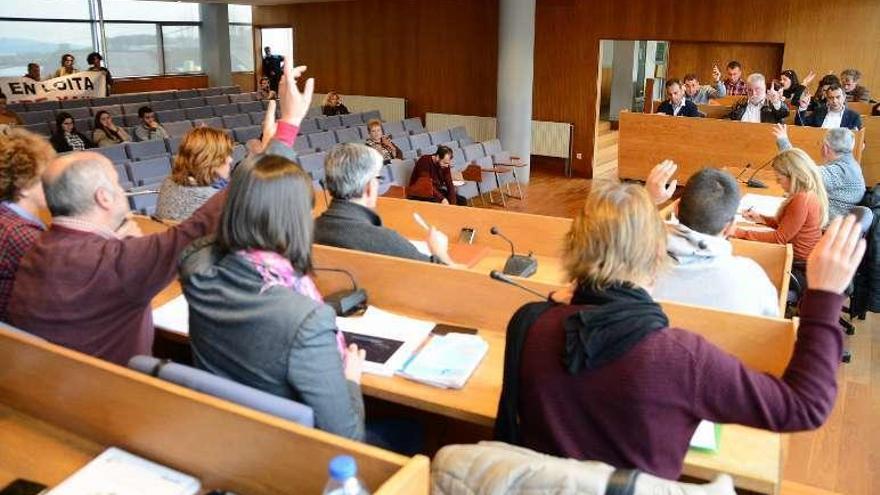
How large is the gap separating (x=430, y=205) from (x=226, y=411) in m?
2.77

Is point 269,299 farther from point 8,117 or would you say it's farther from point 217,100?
point 217,100

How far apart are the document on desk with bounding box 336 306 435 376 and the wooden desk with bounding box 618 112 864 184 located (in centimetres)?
501

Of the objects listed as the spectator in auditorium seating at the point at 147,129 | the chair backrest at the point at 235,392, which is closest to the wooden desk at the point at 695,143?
the spectator in auditorium seating at the point at 147,129

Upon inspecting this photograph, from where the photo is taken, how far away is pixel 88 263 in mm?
2037

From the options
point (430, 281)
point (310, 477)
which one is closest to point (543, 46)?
point (430, 281)

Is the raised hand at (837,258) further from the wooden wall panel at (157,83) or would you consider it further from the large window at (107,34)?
the wooden wall panel at (157,83)

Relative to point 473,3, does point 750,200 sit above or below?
below

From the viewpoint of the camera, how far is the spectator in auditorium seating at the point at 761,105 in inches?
288

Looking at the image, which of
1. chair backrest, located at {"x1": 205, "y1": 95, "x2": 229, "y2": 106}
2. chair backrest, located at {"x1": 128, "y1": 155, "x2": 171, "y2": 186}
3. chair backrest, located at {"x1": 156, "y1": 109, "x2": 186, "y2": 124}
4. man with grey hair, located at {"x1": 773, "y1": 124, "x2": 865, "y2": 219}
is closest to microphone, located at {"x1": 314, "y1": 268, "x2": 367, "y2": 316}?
man with grey hair, located at {"x1": 773, "y1": 124, "x2": 865, "y2": 219}

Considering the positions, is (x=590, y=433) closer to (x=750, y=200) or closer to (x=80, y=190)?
(x=80, y=190)

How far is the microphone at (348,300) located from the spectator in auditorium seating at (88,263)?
27.2 inches

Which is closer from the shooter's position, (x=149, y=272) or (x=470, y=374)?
(x=149, y=272)

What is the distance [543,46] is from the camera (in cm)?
1079

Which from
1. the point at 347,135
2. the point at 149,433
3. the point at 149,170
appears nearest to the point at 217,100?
the point at 347,135
